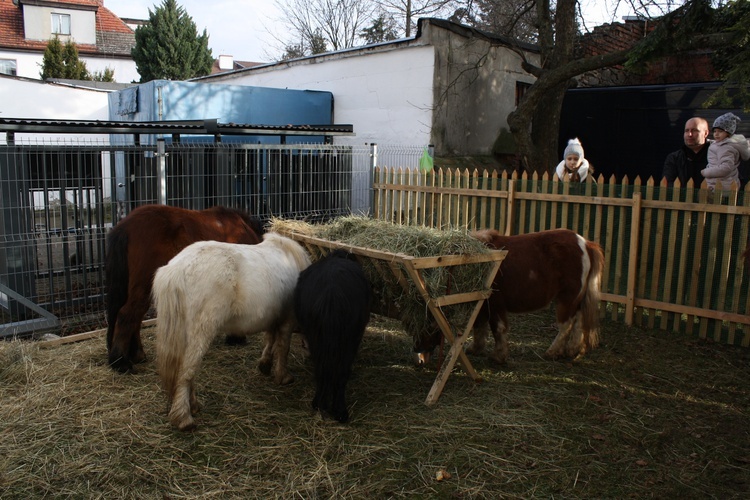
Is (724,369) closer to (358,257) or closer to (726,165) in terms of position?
(726,165)

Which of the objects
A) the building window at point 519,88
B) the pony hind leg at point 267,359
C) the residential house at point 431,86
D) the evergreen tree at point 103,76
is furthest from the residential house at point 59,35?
the pony hind leg at point 267,359

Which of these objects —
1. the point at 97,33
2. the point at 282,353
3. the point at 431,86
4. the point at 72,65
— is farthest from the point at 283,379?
the point at 97,33

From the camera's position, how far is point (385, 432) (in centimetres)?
410

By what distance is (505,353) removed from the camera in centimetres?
542

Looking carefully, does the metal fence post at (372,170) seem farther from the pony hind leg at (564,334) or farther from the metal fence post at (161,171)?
the pony hind leg at (564,334)

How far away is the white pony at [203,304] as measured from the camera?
4.01m

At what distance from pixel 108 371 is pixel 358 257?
243cm

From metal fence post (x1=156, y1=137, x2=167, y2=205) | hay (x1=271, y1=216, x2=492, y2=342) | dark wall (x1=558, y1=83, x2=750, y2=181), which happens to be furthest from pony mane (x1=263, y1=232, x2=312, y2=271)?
dark wall (x1=558, y1=83, x2=750, y2=181)

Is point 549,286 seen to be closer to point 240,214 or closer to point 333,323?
point 333,323

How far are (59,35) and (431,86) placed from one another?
33010 millimetres

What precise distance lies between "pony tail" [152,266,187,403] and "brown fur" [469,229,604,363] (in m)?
2.67

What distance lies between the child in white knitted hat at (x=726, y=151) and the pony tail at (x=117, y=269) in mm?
6167

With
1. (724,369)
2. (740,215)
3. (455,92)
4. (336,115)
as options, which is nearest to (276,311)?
(724,369)

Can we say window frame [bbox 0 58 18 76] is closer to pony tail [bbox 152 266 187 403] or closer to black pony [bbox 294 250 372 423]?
pony tail [bbox 152 266 187 403]
